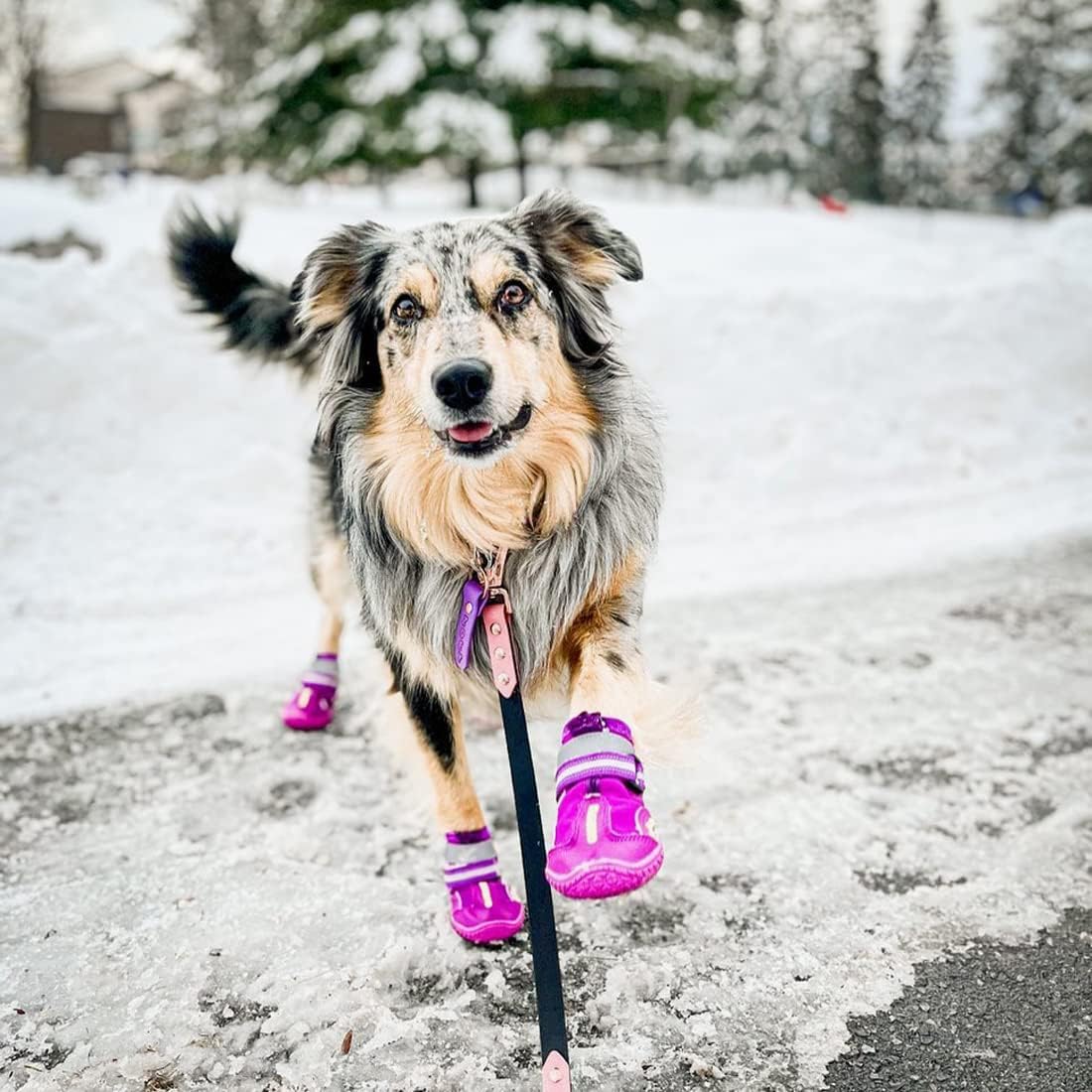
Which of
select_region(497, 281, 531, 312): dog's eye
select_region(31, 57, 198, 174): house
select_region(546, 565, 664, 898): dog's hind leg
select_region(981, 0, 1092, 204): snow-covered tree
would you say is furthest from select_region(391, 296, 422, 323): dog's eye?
select_region(31, 57, 198, 174): house

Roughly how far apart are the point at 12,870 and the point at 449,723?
4.50 ft

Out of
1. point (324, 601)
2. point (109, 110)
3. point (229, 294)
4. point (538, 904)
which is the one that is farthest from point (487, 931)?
point (109, 110)

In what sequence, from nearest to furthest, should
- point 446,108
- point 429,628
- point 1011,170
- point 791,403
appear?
point 429,628
point 791,403
point 446,108
point 1011,170

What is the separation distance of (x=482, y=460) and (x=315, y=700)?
1.64 m

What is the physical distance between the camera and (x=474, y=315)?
2467 millimetres

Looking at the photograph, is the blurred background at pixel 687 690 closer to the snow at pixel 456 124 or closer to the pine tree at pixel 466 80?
the snow at pixel 456 124

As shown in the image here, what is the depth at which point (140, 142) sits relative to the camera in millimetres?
45969

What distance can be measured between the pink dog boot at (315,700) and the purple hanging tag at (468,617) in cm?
133

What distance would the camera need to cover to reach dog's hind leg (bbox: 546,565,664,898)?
6.08 feet

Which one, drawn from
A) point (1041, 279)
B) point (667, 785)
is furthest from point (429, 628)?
point (1041, 279)

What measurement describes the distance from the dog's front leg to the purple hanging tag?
259 mm

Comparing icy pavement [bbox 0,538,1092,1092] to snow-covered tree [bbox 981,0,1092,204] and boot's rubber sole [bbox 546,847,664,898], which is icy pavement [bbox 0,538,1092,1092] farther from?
snow-covered tree [bbox 981,0,1092,204]

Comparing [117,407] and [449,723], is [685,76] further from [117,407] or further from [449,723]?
[449,723]

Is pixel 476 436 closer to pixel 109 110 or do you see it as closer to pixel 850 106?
pixel 850 106
